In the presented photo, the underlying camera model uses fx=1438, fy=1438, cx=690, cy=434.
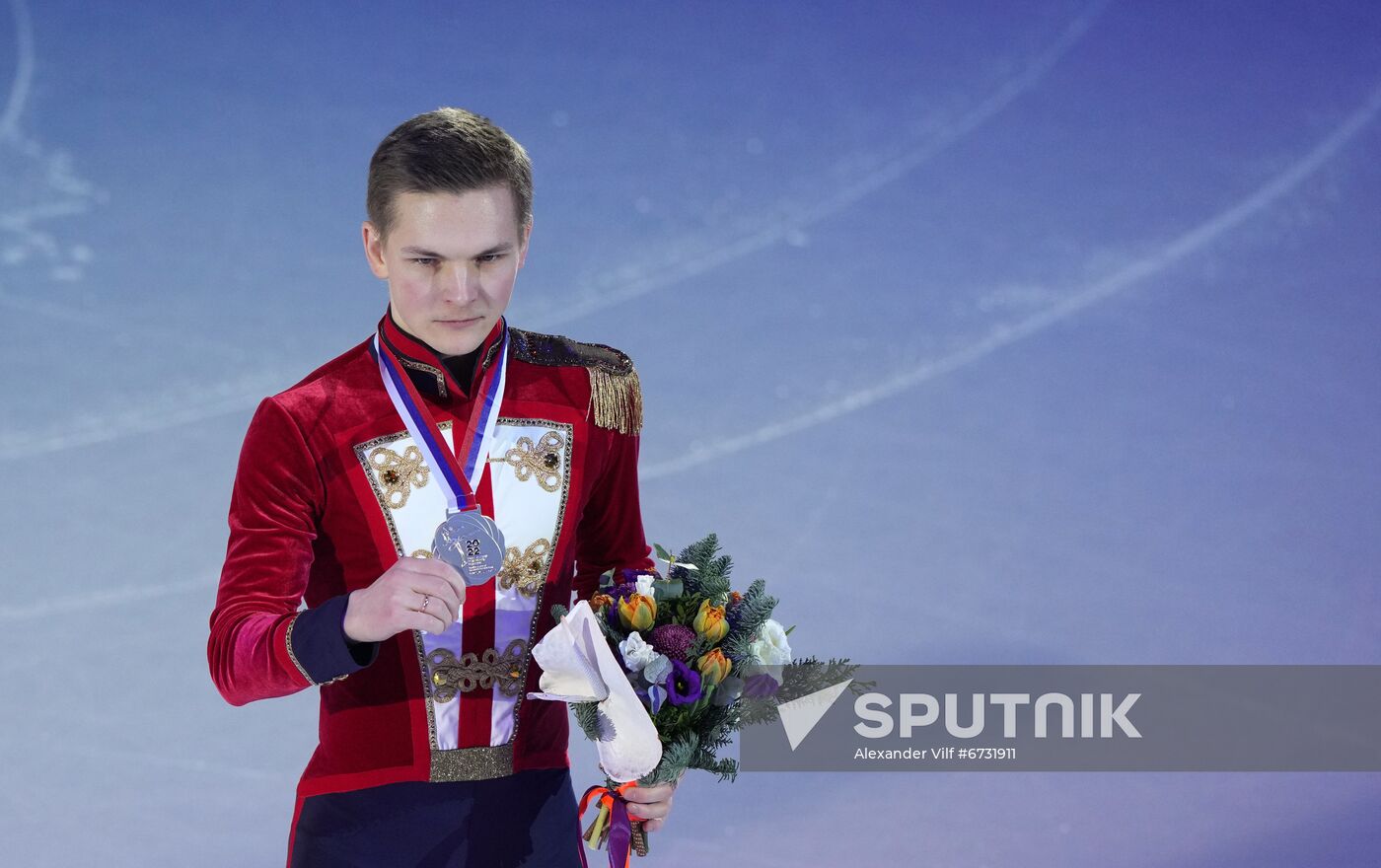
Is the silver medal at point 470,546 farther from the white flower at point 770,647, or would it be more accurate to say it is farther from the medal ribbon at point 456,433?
the white flower at point 770,647

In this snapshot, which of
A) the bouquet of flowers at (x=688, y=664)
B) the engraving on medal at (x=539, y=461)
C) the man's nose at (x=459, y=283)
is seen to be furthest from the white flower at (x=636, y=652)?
the man's nose at (x=459, y=283)

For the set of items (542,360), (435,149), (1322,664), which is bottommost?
(542,360)

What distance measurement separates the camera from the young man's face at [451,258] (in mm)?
1872

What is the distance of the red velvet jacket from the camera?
6.08 feet

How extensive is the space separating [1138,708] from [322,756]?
3648 mm

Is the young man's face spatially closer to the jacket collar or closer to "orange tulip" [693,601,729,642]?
the jacket collar

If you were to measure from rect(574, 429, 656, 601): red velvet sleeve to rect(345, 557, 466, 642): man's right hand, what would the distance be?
485mm

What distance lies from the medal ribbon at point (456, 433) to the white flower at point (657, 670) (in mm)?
320

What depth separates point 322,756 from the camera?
1.92 metres

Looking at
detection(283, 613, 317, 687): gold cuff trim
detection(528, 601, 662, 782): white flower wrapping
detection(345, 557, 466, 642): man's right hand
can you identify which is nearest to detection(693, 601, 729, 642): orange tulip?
detection(528, 601, 662, 782): white flower wrapping

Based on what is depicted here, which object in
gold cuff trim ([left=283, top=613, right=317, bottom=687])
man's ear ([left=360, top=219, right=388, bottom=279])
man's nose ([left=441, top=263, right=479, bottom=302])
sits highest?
man's ear ([left=360, top=219, right=388, bottom=279])

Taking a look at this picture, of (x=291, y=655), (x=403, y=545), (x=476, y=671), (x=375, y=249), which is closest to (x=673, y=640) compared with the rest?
(x=476, y=671)

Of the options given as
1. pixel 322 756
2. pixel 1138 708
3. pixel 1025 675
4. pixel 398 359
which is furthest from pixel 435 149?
pixel 1138 708

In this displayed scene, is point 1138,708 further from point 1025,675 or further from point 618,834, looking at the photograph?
point 618,834
